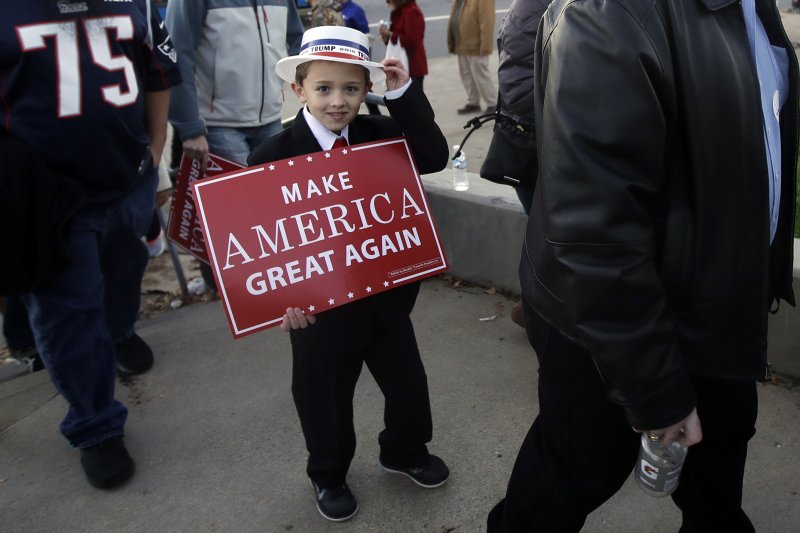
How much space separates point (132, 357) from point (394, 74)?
2.10 metres

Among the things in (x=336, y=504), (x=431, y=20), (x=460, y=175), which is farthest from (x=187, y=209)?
(x=431, y=20)

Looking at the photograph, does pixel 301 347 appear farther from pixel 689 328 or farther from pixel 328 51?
pixel 689 328

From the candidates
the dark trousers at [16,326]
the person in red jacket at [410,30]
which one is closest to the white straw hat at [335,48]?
the dark trousers at [16,326]

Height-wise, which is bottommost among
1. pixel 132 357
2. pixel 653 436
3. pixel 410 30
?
pixel 132 357

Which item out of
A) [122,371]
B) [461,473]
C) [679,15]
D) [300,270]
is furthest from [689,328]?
[122,371]

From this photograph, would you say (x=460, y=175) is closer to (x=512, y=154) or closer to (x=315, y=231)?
(x=512, y=154)

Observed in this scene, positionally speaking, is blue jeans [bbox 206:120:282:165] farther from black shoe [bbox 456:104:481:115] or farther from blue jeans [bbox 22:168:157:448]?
black shoe [bbox 456:104:481:115]

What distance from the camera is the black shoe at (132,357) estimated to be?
3.60 metres

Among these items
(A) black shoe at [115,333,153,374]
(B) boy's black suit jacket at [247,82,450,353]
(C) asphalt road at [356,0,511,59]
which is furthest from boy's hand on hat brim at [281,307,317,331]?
(C) asphalt road at [356,0,511,59]

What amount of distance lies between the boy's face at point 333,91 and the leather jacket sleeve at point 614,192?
2.64 ft

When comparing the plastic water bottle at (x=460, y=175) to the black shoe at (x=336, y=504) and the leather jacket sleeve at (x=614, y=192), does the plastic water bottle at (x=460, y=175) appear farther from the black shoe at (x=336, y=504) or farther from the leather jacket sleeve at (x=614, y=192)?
the leather jacket sleeve at (x=614, y=192)

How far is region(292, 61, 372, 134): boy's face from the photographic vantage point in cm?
214

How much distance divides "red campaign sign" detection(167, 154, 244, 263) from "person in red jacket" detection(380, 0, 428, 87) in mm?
4291

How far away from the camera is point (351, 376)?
2.46 m
